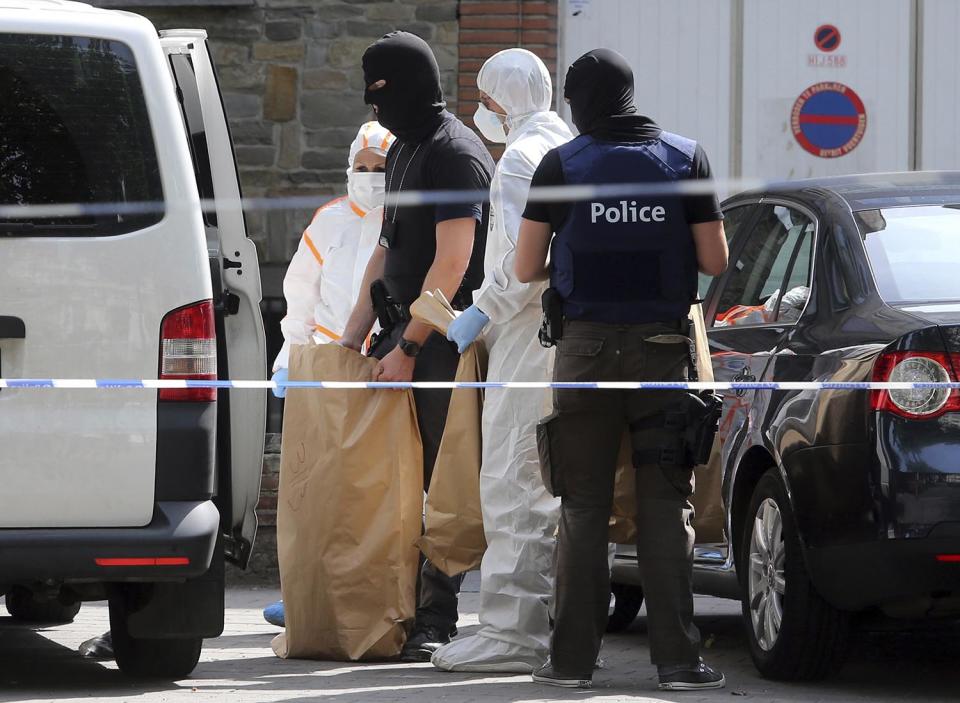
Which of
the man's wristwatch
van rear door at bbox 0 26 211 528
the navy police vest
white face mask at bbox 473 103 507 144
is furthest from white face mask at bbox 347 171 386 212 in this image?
van rear door at bbox 0 26 211 528

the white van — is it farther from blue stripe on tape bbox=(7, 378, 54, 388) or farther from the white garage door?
the white garage door

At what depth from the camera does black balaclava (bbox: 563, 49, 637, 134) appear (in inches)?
209

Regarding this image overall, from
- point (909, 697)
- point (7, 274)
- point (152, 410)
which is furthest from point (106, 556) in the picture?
point (909, 697)

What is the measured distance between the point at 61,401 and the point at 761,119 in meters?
7.09

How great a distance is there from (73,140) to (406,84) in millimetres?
1485

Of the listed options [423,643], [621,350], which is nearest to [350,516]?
[423,643]

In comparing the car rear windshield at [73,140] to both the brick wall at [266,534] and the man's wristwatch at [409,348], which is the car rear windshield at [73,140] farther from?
the brick wall at [266,534]

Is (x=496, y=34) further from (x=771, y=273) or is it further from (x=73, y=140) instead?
(x=73, y=140)

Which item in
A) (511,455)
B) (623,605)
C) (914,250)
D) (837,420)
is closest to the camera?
(837,420)

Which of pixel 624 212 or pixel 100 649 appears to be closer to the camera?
pixel 624 212

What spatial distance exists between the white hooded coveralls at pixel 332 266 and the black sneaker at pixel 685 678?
6.90 feet

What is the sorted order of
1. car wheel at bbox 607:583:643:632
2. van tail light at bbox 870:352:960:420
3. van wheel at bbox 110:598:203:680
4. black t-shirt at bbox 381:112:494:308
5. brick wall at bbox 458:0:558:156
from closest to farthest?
van tail light at bbox 870:352:960:420 → van wheel at bbox 110:598:203:680 → black t-shirt at bbox 381:112:494:308 → car wheel at bbox 607:583:643:632 → brick wall at bbox 458:0:558:156

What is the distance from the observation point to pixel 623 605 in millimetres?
7012

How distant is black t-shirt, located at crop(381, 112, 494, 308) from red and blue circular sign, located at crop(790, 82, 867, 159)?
533 centimetres
